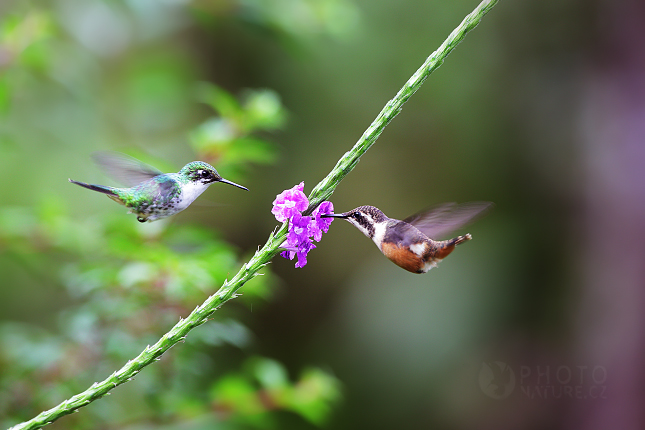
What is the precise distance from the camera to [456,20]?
6.53 meters

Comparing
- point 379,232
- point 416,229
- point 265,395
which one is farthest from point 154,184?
point 265,395

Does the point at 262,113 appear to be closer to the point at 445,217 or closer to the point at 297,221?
the point at 445,217

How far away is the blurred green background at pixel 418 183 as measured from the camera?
198 inches

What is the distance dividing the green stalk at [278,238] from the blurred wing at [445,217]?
1.19ft

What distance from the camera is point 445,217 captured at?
148cm

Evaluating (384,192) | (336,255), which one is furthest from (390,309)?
(384,192)

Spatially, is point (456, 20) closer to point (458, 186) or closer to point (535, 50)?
point (535, 50)

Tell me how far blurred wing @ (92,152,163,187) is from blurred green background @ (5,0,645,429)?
2.31 metres

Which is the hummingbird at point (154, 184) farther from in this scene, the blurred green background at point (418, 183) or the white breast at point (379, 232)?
the blurred green background at point (418, 183)

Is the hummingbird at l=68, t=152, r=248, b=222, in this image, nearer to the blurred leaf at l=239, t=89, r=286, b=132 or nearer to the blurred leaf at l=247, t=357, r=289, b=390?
the blurred leaf at l=239, t=89, r=286, b=132

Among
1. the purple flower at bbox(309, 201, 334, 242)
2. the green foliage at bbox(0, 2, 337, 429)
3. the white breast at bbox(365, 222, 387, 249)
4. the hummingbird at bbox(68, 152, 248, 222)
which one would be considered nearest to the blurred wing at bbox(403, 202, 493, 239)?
the white breast at bbox(365, 222, 387, 249)

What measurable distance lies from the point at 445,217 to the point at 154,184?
2.51ft

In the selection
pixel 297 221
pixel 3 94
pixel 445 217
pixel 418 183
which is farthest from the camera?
pixel 418 183

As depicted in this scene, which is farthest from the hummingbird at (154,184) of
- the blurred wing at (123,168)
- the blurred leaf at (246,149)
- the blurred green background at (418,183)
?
the blurred green background at (418,183)
